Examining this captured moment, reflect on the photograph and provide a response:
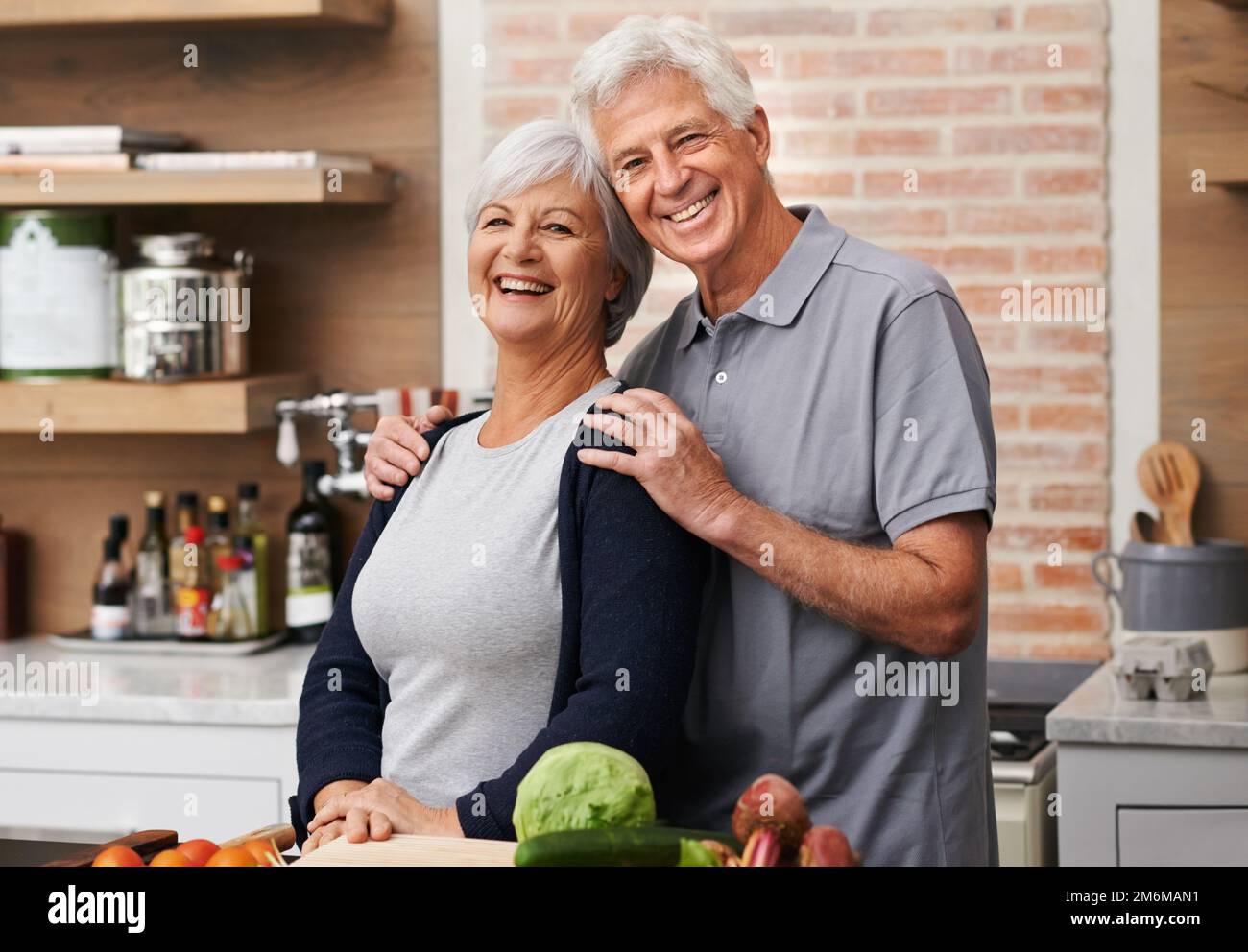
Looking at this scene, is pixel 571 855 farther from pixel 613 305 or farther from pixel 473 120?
pixel 473 120

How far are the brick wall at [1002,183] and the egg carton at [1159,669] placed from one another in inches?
14.7

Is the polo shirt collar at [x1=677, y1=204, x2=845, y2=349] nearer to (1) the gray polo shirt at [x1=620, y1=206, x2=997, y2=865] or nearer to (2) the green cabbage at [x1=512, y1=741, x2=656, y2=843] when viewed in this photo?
(1) the gray polo shirt at [x1=620, y1=206, x2=997, y2=865]

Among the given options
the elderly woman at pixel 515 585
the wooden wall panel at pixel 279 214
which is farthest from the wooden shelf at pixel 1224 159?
the wooden wall panel at pixel 279 214

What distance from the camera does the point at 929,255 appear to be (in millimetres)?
2688

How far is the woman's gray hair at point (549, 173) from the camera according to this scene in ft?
4.87

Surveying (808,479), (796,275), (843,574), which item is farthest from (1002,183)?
(843,574)

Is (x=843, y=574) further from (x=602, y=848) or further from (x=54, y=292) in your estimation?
(x=54, y=292)

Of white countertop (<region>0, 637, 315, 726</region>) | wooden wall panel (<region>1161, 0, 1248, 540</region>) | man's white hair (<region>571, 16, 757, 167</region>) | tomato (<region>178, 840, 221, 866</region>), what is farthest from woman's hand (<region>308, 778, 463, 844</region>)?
wooden wall panel (<region>1161, 0, 1248, 540</region>)

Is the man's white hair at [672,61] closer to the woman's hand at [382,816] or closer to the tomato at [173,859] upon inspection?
the woman's hand at [382,816]

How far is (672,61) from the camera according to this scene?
146 centimetres

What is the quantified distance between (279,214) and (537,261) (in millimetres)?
1555

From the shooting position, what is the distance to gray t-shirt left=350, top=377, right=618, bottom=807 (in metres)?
1.40

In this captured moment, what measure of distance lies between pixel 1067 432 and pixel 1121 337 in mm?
192
